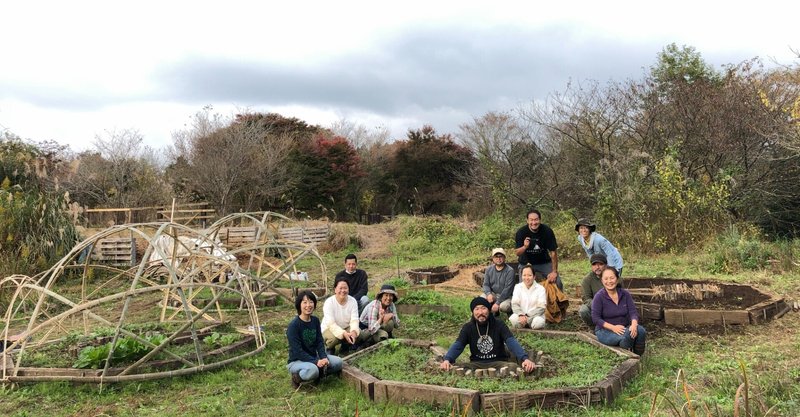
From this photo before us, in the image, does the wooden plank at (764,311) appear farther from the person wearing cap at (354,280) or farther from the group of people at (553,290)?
the person wearing cap at (354,280)

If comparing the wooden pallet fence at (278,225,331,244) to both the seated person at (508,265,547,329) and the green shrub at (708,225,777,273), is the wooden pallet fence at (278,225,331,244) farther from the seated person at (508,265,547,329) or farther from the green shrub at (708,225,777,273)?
the seated person at (508,265,547,329)

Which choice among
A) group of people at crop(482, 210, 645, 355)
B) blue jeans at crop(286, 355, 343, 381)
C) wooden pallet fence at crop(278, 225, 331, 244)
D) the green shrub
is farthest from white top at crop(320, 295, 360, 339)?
wooden pallet fence at crop(278, 225, 331, 244)

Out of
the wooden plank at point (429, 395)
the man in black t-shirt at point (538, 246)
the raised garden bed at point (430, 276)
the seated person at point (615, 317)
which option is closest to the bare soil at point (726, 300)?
the man in black t-shirt at point (538, 246)

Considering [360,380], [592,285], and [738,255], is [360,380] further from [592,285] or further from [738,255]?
[738,255]

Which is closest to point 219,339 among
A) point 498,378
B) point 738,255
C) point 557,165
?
point 498,378

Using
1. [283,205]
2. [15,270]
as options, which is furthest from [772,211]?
[283,205]

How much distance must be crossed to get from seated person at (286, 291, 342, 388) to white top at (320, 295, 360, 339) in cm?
67

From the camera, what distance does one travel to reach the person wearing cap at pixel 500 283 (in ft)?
23.3

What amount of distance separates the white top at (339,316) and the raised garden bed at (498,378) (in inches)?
17.0

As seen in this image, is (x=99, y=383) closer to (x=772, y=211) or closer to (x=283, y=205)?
(x=772, y=211)

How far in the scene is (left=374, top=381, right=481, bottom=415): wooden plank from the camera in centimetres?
412

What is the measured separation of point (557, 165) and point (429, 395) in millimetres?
16521

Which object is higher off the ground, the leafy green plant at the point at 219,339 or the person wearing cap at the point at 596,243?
the person wearing cap at the point at 596,243

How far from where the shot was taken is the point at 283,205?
24875 millimetres
